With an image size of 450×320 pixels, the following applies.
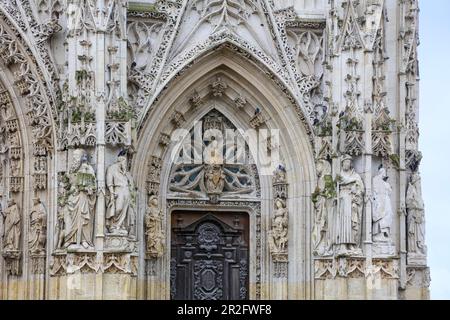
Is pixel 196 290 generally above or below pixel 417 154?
below

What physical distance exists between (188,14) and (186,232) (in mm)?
3575

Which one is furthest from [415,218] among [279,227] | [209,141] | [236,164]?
[209,141]

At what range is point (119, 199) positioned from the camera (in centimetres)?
3023

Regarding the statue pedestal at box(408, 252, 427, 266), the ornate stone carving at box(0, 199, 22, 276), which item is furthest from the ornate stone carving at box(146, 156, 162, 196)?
the statue pedestal at box(408, 252, 427, 266)

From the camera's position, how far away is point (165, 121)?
31891 mm

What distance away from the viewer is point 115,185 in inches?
1191

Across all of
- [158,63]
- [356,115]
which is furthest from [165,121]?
[356,115]

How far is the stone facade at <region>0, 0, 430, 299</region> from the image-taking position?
30.4 metres

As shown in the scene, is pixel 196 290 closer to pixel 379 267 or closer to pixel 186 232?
pixel 186 232

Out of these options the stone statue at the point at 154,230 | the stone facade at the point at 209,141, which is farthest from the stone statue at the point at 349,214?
the stone statue at the point at 154,230

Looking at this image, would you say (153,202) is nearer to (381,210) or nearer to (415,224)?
(381,210)

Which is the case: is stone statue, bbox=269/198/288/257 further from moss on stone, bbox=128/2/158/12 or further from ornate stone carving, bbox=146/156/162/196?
moss on stone, bbox=128/2/158/12
